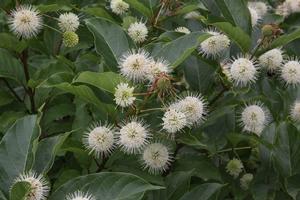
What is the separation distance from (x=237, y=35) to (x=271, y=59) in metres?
0.26

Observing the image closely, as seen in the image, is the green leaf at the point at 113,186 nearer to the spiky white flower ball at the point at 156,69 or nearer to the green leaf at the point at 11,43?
the spiky white flower ball at the point at 156,69

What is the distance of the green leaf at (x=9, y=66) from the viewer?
2.22 metres

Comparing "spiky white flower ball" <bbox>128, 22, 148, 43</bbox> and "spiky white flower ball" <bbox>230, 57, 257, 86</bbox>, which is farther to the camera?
"spiky white flower ball" <bbox>128, 22, 148, 43</bbox>

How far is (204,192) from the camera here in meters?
1.84

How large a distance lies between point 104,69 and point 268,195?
741 mm

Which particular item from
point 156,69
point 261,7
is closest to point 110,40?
point 156,69

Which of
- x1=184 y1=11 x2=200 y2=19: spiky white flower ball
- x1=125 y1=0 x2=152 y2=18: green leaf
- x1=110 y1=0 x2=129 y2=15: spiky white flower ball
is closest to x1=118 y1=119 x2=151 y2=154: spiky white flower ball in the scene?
x1=125 y1=0 x2=152 y2=18: green leaf

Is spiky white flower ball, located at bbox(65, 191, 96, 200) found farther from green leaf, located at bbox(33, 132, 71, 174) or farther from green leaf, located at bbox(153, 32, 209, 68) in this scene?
Result: green leaf, located at bbox(153, 32, 209, 68)

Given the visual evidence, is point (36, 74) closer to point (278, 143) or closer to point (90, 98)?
point (90, 98)

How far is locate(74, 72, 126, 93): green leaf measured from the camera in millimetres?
1714

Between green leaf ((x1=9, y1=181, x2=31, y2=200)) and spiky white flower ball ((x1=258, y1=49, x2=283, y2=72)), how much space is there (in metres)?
1.03

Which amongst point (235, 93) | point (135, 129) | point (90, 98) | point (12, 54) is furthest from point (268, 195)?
point (12, 54)

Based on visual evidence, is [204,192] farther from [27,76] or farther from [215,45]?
[27,76]

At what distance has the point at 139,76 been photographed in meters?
1.83
